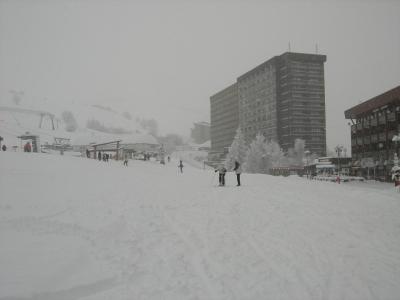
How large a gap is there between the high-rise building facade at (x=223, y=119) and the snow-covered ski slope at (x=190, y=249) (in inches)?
4865

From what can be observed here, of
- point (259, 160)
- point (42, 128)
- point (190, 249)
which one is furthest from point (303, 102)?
point (190, 249)

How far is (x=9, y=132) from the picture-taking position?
54.4 m

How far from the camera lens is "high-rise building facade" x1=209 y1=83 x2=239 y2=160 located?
13812 cm

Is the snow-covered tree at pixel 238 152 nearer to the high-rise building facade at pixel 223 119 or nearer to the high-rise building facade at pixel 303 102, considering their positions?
the high-rise building facade at pixel 303 102

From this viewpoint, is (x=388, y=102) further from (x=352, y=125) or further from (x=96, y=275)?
(x=96, y=275)

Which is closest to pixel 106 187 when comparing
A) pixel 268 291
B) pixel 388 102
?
pixel 268 291

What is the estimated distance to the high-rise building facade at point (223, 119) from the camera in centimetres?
13812

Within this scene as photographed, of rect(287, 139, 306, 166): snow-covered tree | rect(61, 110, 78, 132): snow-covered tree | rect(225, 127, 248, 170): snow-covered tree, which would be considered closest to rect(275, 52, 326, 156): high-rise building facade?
rect(287, 139, 306, 166): snow-covered tree

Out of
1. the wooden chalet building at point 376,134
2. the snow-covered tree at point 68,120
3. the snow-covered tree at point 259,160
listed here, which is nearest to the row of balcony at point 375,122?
the wooden chalet building at point 376,134

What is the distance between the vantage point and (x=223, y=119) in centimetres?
14675

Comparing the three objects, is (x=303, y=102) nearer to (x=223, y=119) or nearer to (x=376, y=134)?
(x=223, y=119)

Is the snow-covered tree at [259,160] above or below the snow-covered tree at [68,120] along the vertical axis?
below

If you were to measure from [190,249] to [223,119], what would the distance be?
466ft

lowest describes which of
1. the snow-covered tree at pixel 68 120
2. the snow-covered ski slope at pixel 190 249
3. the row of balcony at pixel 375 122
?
the snow-covered ski slope at pixel 190 249
